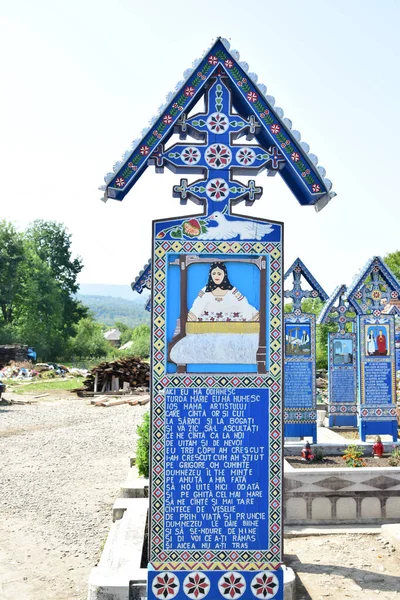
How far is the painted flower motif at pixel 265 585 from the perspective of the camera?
5508 mm

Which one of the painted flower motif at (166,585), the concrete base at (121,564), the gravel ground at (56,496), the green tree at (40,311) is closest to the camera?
the concrete base at (121,564)

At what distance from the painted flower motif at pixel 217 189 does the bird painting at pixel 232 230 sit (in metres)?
0.18

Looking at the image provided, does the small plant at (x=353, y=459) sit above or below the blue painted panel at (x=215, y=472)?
below

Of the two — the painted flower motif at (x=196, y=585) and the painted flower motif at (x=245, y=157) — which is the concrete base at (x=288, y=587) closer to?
the painted flower motif at (x=196, y=585)

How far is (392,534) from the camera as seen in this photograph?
8.02 m

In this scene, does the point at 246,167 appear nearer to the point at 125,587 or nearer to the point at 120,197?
the point at 120,197

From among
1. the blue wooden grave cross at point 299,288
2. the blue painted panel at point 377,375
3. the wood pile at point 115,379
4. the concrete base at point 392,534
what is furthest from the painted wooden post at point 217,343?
the wood pile at point 115,379

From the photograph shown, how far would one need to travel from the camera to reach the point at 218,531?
220 inches

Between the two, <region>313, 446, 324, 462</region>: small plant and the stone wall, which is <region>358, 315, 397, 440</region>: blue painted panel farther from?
the stone wall

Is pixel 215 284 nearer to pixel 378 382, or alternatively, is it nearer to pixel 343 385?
pixel 378 382

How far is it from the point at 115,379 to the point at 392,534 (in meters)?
23.5

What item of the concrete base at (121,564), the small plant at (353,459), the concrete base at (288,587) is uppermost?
the small plant at (353,459)

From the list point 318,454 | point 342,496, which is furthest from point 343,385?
point 342,496

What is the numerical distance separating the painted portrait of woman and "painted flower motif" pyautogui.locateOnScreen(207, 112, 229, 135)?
1.34 metres
